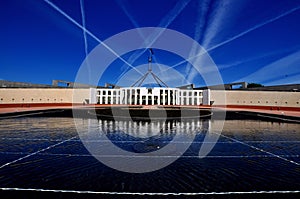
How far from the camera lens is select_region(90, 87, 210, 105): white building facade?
60.1m

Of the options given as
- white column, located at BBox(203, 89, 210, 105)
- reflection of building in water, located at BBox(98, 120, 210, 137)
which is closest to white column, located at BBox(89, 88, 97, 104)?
white column, located at BBox(203, 89, 210, 105)

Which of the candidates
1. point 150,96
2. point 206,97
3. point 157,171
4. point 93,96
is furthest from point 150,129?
point 93,96

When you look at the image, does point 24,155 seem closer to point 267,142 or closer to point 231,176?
point 231,176

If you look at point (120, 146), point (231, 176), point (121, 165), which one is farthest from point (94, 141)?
point (231, 176)

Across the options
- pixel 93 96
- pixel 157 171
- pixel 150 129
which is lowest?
pixel 157 171

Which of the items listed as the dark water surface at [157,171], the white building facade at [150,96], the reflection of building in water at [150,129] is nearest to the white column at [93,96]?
the white building facade at [150,96]

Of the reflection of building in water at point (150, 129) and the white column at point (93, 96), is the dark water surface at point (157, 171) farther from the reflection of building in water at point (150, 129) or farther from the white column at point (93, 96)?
the white column at point (93, 96)

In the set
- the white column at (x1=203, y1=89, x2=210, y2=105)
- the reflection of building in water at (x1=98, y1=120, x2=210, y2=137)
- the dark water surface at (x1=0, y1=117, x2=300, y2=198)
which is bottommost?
the dark water surface at (x1=0, y1=117, x2=300, y2=198)

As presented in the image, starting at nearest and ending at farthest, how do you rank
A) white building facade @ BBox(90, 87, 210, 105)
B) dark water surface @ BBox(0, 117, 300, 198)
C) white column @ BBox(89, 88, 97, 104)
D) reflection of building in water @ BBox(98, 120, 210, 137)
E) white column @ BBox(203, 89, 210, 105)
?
1. dark water surface @ BBox(0, 117, 300, 198)
2. reflection of building in water @ BBox(98, 120, 210, 137)
3. white column @ BBox(203, 89, 210, 105)
4. white building facade @ BBox(90, 87, 210, 105)
5. white column @ BBox(89, 88, 97, 104)

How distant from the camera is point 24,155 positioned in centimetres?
659

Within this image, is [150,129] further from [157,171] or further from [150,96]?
[150,96]

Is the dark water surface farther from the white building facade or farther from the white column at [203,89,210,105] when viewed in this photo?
the white column at [203,89,210,105]

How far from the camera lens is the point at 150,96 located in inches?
2379

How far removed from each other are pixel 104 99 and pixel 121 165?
61.2 meters
